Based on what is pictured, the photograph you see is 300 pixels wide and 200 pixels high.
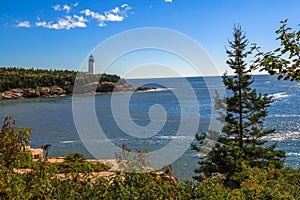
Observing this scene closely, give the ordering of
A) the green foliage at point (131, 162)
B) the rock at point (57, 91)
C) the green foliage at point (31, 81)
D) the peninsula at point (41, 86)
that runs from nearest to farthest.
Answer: the green foliage at point (131, 162) < the peninsula at point (41, 86) < the green foliage at point (31, 81) < the rock at point (57, 91)

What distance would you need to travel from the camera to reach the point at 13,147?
127 inches

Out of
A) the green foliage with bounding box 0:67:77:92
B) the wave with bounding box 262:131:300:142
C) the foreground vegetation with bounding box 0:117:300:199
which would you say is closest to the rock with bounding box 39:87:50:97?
the green foliage with bounding box 0:67:77:92

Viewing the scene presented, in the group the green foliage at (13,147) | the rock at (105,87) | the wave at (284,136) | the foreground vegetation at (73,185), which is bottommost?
the wave at (284,136)

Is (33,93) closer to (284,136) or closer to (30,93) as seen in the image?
(30,93)

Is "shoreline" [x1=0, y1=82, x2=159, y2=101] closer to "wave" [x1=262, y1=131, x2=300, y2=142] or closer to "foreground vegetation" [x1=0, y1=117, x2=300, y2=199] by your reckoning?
"wave" [x1=262, y1=131, x2=300, y2=142]

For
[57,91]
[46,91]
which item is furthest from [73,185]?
[57,91]

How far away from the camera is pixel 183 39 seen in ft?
26.0

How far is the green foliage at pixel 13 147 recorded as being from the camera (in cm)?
320

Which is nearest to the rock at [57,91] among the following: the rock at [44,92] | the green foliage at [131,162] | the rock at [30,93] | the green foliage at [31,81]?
the rock at [44,92]

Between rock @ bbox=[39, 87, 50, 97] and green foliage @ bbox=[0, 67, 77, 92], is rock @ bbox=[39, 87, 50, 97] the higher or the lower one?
the lower one

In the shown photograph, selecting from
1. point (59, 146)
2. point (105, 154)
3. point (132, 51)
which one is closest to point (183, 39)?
point (132, 51)

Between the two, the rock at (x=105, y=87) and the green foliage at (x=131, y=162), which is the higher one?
the rock at (x=105, y=87)

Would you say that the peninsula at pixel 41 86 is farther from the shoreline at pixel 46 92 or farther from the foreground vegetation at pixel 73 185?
the foreground vegetation at pixel 73 185

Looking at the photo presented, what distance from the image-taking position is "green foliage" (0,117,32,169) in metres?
3.20
